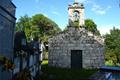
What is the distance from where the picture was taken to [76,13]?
2327cm

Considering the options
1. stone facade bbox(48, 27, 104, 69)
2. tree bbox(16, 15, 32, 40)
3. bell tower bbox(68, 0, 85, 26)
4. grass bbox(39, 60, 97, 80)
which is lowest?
grass bbox(39, 60, 97, 80)

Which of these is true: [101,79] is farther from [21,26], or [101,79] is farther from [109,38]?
[21,26]

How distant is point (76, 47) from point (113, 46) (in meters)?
14.7

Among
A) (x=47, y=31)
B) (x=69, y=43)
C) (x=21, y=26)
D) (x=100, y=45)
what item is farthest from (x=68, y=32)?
(x=47, y=31)

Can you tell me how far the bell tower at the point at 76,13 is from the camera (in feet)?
74.9

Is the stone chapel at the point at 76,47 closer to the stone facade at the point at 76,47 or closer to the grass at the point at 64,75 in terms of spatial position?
the stone facade at the point at 76,47

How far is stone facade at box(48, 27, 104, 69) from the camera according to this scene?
2297 centimetres

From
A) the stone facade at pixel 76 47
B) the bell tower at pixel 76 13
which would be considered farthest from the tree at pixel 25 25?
the bell tower at pixel 76 13

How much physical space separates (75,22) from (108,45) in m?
16.3

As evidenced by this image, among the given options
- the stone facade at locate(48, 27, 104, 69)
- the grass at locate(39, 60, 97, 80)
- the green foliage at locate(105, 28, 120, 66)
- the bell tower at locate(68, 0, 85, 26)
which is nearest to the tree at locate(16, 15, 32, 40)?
the green foliage at locate(105, 28, 120, 66)

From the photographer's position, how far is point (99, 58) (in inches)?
901

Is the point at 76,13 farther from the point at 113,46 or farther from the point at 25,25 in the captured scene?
the point at 25,25

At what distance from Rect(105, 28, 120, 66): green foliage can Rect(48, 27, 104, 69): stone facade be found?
6.39 m

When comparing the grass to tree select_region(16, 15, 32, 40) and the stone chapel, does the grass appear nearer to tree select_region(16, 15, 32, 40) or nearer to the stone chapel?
the stone chapel
